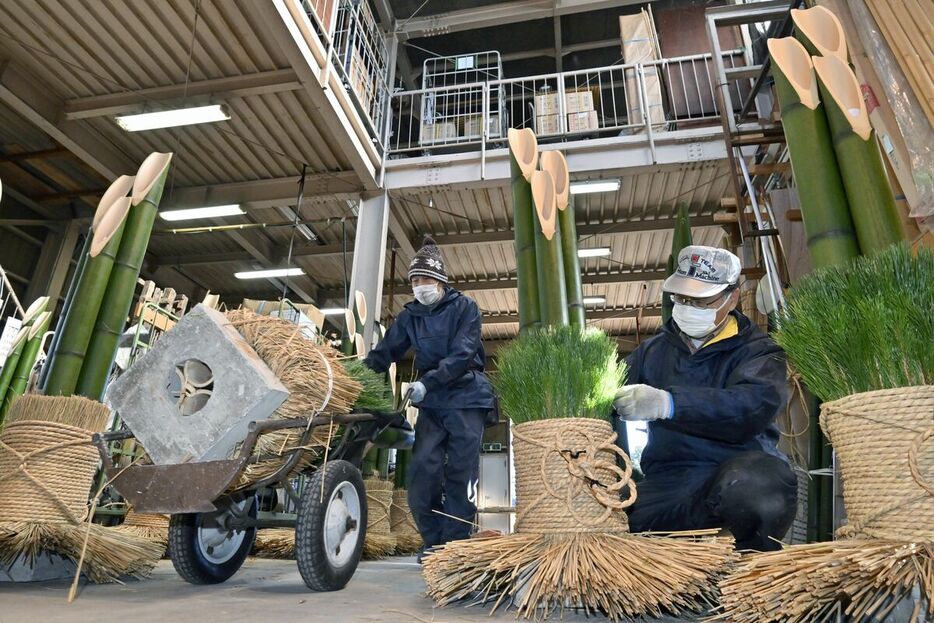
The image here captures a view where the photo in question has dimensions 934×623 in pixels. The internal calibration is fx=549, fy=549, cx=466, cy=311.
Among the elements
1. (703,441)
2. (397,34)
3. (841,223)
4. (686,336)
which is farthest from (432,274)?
(397,34)

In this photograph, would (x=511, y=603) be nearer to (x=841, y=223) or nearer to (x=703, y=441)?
(x=703, y=441)

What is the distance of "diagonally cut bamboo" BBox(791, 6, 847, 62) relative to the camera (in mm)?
1878

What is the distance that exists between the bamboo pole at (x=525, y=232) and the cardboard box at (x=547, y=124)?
4.22m

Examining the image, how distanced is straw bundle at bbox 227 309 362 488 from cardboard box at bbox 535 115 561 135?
5.52 meters

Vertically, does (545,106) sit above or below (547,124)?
above

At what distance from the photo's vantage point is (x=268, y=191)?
677 cm

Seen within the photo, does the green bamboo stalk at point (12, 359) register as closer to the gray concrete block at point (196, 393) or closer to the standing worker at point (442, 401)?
the gray concrete block at point (196, 393)

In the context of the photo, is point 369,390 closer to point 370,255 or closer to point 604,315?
point 370,255

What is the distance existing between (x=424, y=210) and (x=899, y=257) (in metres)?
6.40

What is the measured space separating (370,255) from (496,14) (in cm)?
448

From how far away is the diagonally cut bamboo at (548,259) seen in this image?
2.36 metres

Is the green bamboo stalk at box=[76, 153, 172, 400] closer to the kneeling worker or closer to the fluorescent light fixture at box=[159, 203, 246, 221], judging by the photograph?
the kneeling worker

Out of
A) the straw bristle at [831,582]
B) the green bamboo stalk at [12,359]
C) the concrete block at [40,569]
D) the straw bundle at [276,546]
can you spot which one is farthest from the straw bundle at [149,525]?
the straw bristle at [831,582]

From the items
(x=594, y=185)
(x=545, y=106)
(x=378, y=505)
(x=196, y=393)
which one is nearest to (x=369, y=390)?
(x=196, y=393)
